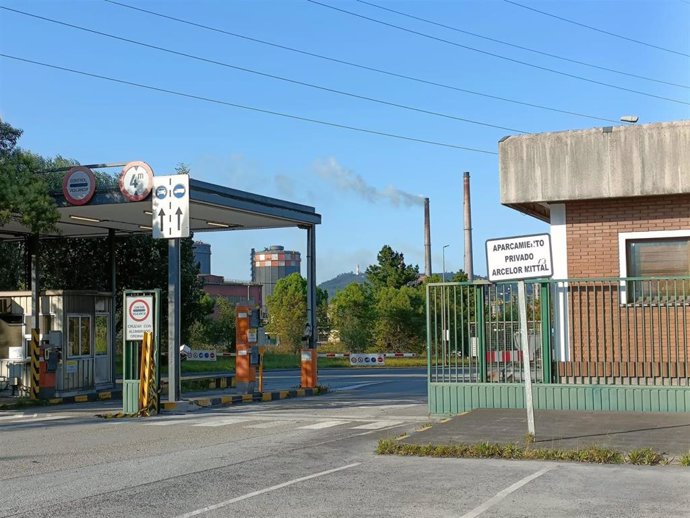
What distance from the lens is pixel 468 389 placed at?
15938mm

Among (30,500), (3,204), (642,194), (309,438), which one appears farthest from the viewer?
(3,204)

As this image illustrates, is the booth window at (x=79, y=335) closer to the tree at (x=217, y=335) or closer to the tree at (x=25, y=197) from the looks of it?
the tree at (x=25, y=197)

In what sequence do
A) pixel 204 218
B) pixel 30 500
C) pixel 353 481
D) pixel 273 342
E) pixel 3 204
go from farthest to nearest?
A: pixel 273 342 < pixel 204 218 < pixel 3 204 < pixel 353 481 < pixel 30 500

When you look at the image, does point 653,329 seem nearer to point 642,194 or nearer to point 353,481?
point 642,194

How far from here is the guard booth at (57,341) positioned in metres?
24.8

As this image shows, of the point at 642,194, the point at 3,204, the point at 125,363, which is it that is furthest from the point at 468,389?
the point at 3,204

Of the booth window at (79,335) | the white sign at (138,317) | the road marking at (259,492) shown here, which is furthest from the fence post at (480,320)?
the booth window at (79,335)

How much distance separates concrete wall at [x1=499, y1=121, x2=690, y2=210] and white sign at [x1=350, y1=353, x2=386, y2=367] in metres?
34.2

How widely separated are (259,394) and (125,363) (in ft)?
16.7

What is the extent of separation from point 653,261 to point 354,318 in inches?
1826

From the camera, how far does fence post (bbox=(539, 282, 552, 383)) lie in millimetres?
15430

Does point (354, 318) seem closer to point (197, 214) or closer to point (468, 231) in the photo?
point (468, 231)

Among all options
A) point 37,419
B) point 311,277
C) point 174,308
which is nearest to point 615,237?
point 174,308

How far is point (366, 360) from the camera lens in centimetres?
5006
